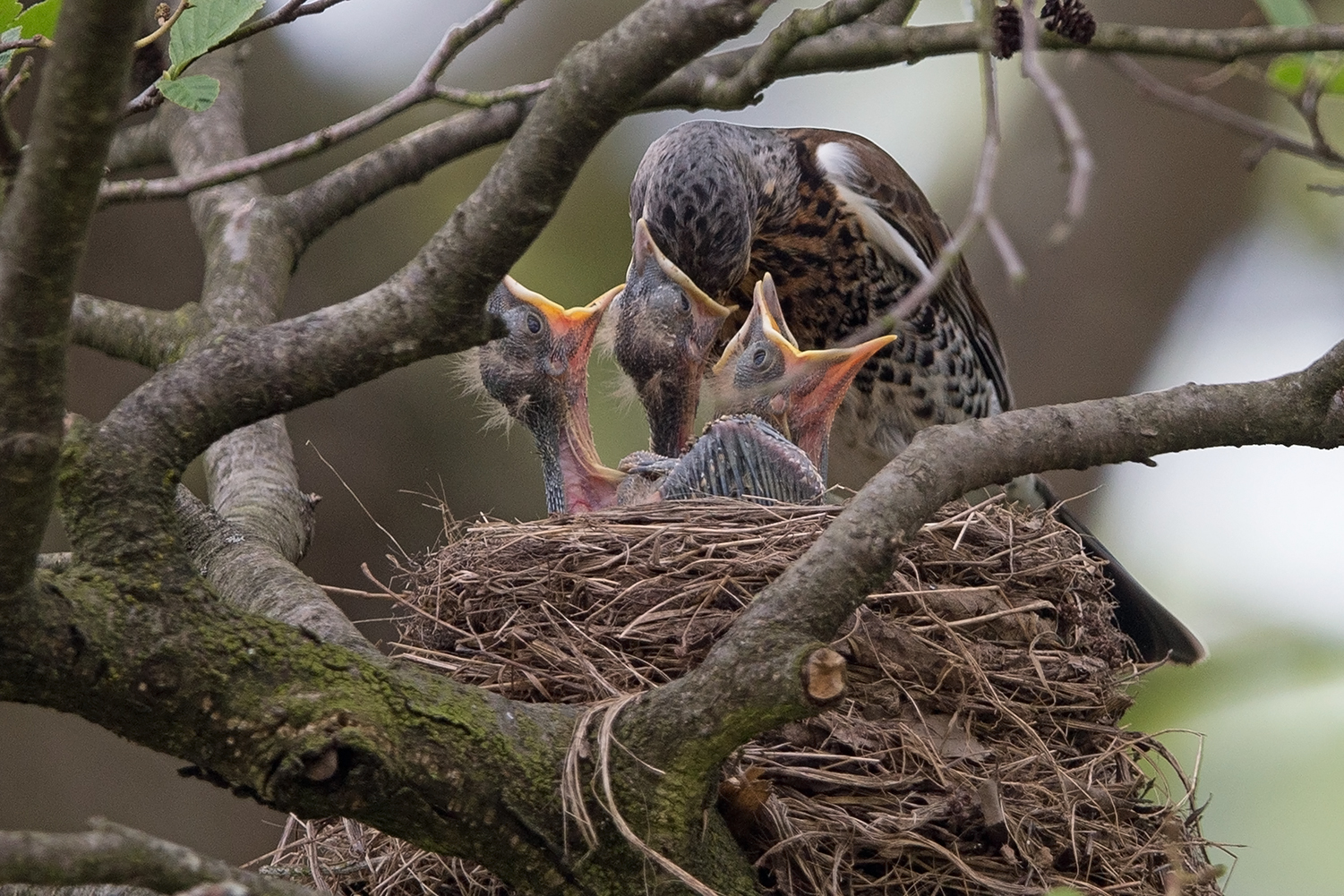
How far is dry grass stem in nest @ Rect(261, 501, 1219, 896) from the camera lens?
77.3 inches

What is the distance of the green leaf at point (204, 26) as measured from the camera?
155cm

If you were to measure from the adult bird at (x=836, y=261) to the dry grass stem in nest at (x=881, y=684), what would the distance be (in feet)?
3.36

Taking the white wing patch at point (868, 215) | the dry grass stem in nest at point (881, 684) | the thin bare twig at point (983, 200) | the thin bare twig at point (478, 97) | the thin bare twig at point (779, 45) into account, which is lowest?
the dry grass stem in nest at point (881, 684)

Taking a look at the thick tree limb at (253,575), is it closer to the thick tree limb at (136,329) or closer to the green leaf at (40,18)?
the thick tree limb at (136,329)

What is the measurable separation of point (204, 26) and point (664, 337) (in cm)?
182

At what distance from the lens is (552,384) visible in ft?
10.9

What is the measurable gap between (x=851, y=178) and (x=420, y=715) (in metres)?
2.55

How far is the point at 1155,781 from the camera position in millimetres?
2439

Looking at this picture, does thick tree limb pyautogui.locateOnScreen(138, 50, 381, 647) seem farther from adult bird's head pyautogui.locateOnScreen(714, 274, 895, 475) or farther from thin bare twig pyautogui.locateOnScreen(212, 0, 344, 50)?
adult bird's head pyautogui.locateOnScreen(714, 274, 895, 475)

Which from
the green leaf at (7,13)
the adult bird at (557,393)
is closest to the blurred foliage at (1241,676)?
the adult bird at (557,393)

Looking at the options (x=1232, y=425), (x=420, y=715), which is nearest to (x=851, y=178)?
(x=1232, y=425)

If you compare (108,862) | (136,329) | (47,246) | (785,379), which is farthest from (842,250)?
(108,862)

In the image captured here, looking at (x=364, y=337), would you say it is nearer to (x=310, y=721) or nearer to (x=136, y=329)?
(x=310, y=721)

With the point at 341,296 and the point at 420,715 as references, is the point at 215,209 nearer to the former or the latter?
the point at 341,296
